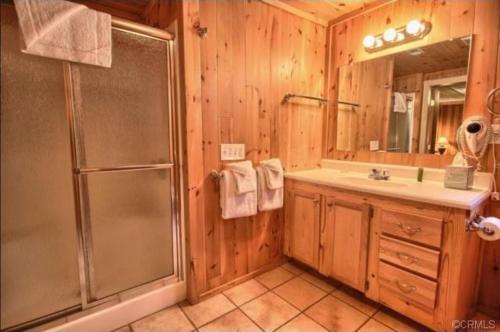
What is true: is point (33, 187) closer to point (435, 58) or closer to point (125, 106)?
point (125, 106)

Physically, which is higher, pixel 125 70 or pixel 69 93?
pixel 125 70

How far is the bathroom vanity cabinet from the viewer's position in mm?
1346

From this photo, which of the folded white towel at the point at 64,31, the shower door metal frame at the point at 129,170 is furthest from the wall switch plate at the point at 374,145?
the folded white towel at the point at 64,31

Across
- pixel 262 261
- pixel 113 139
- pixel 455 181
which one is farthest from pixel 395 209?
pixel 113 139

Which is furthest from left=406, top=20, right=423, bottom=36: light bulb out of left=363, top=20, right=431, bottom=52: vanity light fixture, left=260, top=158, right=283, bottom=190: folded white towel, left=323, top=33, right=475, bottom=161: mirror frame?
left=260, top=158, right=283, bottom=190: folded white towel

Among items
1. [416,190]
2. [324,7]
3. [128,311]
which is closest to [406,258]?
[416,190]

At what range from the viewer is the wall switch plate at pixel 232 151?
1842mm

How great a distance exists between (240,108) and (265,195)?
0.73m

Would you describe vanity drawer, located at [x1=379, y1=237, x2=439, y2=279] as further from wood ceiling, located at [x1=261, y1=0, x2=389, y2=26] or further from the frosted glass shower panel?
wood ceiling, located at [x1=261, y1=0, x2=389, y2=26]

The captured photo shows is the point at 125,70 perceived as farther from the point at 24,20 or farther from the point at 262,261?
the point at 262,261

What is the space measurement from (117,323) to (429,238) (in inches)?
77.5

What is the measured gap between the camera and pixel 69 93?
1305 mm

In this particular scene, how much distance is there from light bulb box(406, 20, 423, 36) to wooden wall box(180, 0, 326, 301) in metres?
0.76

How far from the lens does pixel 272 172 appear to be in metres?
1.99
